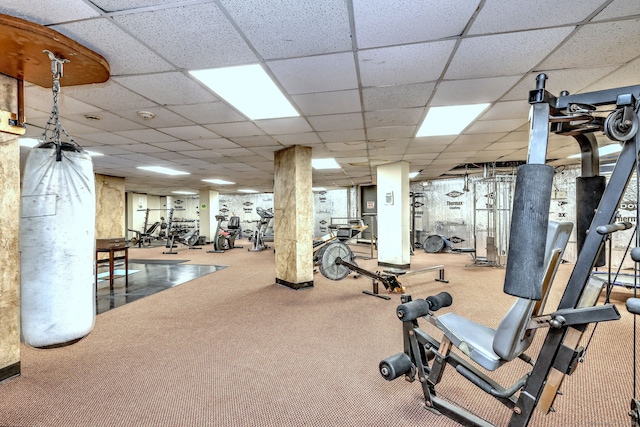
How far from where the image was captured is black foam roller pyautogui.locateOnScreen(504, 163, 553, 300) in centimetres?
109

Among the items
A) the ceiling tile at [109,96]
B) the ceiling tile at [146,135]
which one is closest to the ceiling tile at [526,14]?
the ceiling tile at [109,96]

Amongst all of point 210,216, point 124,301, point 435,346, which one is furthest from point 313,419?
point 210,216

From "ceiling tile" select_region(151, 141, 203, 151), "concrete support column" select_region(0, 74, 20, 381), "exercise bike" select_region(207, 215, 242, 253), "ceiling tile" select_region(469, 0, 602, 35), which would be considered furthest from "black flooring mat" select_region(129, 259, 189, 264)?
"ceiling tile" select_region(469, 0, 602, 35)

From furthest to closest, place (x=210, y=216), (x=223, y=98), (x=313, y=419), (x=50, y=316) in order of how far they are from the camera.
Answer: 1. (x=210, y=216)
2. (x=223, y=98)
3. (x=313, y=419)
4. (x=50, y=316)

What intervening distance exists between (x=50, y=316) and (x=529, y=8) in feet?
10.0

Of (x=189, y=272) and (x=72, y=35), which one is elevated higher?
(x=72, y=35)

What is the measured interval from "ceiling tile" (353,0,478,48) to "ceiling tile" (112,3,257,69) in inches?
31.4

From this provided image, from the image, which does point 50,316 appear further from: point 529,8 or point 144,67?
point 529,8

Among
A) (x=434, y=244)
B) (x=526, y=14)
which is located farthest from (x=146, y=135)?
(x=434, y=244)

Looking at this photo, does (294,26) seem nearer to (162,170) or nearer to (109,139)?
(109,139)

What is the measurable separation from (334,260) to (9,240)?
3604 millimetres

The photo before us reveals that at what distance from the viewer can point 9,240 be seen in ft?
7.35

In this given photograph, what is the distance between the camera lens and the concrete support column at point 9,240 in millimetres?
2197

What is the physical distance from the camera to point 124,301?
4.42 meters
